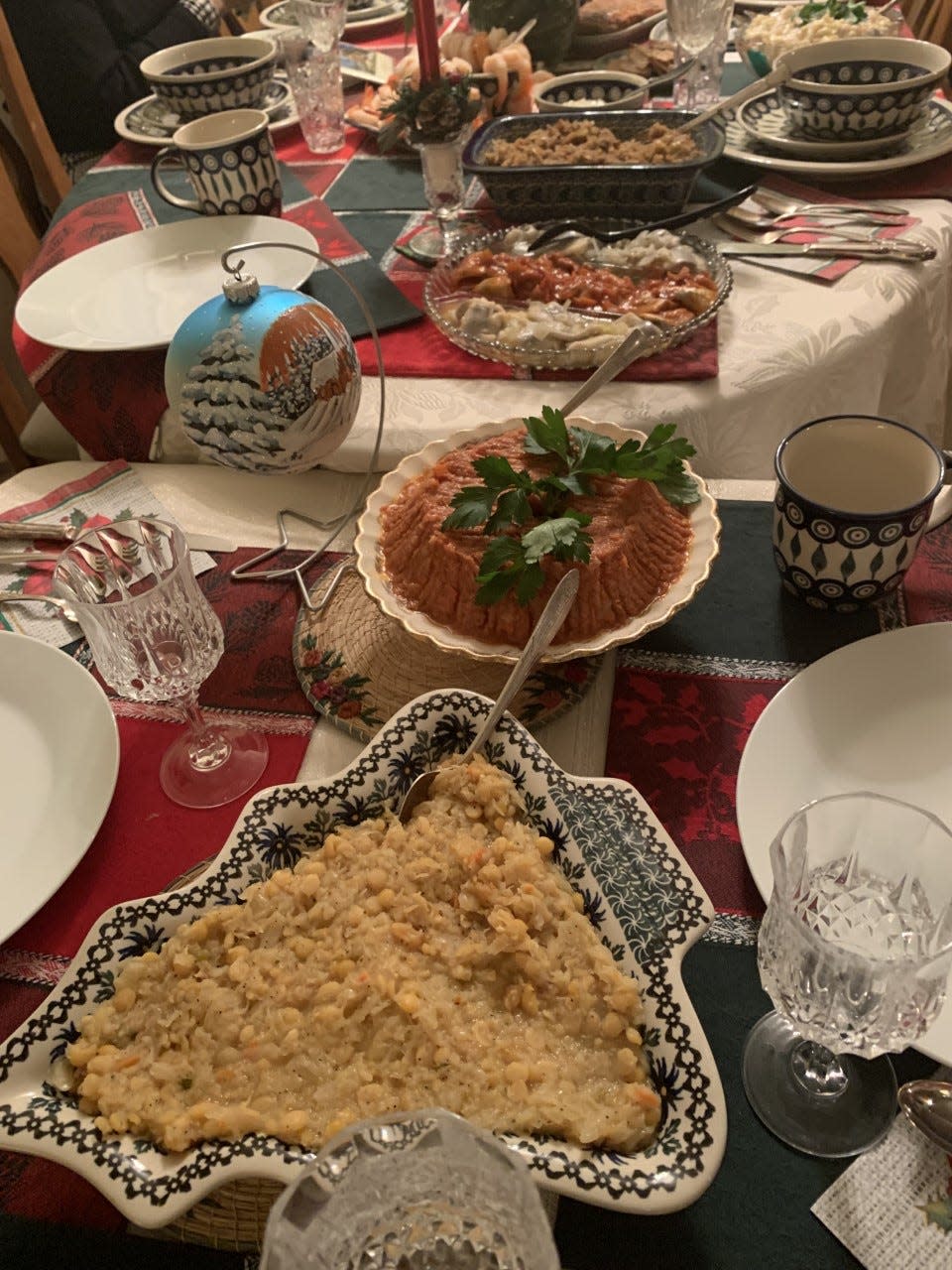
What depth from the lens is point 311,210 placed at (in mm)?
1612

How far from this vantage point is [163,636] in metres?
0.79

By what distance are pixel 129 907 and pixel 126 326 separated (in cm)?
99

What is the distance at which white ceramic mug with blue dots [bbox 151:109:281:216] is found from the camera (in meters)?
1.44

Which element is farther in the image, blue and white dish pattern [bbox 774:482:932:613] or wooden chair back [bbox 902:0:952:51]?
wooden chair back [bbox 902:0:952:51]

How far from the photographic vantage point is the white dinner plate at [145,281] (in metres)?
1.33

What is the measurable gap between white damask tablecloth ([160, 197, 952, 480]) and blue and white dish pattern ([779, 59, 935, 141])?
10.7 inches

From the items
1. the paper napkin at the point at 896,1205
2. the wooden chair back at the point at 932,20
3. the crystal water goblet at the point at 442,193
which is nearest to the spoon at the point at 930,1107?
the paper napkin at the point at 896,1205

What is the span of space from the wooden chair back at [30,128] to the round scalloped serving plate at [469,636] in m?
1.86

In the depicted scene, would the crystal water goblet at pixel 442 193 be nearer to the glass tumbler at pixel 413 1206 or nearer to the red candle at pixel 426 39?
the red candle at pixel 426 39

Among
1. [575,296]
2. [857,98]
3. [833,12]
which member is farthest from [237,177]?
[833,12]

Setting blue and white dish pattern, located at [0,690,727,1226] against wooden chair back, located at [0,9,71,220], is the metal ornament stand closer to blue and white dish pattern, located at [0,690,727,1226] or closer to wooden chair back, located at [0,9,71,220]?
blue and white dish pattern, located at [0,690,727,1226]

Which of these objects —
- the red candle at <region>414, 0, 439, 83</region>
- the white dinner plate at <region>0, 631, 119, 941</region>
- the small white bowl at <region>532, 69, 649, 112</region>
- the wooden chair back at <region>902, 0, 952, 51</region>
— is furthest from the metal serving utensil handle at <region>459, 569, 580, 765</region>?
the wooden chair back at <region>902, 0, 952, 51</region>

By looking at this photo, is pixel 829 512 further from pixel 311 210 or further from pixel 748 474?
pixel 311 210

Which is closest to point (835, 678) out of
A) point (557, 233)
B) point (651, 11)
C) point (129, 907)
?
point (129, 907)
